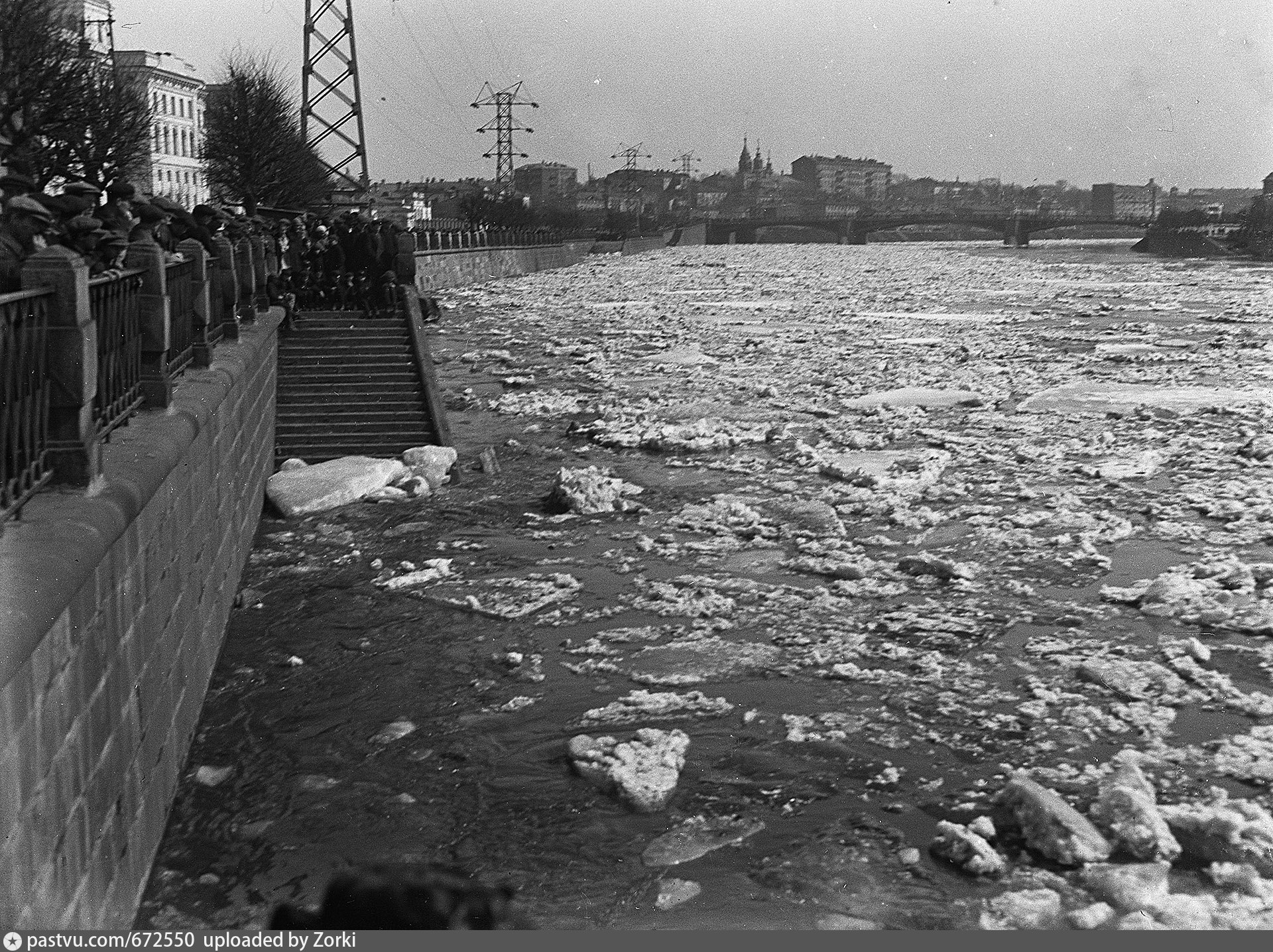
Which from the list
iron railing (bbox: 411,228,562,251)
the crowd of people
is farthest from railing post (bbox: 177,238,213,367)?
iron railing (bbox: 411,228,562,251)

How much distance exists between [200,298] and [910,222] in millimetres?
129452

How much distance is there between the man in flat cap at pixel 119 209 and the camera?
1023 centimetres

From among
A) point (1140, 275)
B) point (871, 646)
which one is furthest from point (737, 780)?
point (1140, 275)

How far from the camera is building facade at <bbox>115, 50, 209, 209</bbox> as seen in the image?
268ft

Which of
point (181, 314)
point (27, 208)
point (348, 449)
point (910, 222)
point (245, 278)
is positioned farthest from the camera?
point (910, 222)

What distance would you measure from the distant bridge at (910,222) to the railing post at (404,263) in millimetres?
100704

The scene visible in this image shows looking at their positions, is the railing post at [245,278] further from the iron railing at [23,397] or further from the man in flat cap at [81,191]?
the iron railing at [23,397]

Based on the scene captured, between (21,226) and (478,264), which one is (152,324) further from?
(478,264)

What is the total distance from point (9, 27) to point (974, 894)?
29.4 m

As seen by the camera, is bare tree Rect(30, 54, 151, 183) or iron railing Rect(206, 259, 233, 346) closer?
iron railing Rect(206, 259, 233, 346)

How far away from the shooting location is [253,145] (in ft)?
170

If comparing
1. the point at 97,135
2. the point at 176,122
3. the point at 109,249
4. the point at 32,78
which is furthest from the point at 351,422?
the point at 176,122

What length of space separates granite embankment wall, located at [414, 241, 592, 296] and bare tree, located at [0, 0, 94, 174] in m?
10.3

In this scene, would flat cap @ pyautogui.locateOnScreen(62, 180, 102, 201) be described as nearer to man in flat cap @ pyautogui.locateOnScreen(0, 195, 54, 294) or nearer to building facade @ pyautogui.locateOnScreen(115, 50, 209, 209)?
man in flat cap @ pyautogui.locateOnScreen(0, 195, 54, 294)
